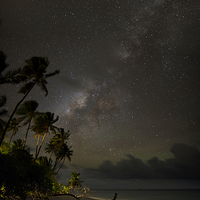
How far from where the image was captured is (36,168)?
13.8 meters

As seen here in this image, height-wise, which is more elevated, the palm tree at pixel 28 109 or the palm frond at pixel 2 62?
the palm frond at pixel 2 62

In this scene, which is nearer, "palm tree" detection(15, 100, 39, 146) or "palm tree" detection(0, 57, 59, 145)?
"palm tree" detection(0, 57, 59, 145)

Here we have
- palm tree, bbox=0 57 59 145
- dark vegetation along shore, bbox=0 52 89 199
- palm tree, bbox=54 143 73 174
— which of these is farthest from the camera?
palm tree, bbox=54 143 73 174

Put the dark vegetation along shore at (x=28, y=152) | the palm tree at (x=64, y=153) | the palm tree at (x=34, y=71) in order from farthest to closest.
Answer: the palm tree at (x=64, y=153)
the palm tree at (x=34, y=71)
the dark vegetation along shore at (x=28, y=152)

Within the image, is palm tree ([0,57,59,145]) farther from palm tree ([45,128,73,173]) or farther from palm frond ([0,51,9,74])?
palm tree ([45,128,73,173])

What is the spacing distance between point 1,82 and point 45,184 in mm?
10064

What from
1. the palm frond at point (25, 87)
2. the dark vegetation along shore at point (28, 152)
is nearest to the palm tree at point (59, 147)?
the dark vegetation along shore at point (28, 152)

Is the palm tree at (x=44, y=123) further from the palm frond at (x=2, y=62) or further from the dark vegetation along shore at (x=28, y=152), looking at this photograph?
the palm frond at (x=2, y=62)

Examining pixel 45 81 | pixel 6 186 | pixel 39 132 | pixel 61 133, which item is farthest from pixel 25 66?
pixel 61 133

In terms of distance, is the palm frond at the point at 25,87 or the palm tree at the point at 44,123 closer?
the palm frond at the point at 25,87

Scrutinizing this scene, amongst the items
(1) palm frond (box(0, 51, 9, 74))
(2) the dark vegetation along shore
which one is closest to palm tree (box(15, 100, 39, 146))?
(2) the dark vegetation along shore

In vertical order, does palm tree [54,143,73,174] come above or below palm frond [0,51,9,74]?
below

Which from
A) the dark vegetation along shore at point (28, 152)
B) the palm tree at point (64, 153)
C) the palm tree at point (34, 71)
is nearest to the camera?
the dark vegetation along shore at point (28, 152)

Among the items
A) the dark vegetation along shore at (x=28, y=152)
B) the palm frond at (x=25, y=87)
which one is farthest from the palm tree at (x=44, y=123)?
the palm frond at (x=25, y=87)
